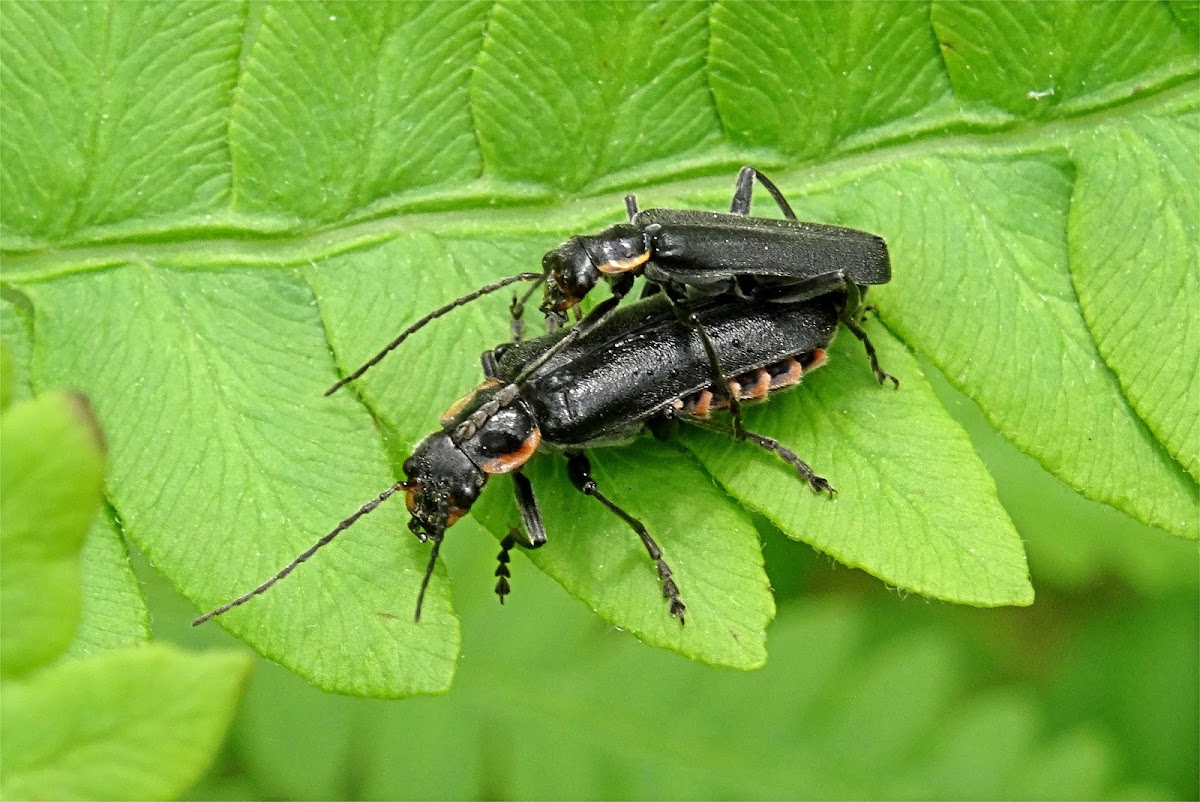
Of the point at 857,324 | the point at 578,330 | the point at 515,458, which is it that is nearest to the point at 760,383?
the point at 857,324

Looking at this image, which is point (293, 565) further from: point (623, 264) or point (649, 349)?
point (649, 349)

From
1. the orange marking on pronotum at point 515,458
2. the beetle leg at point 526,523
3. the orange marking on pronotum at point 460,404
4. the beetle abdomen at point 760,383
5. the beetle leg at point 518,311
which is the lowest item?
the beetle leg at point 526,523

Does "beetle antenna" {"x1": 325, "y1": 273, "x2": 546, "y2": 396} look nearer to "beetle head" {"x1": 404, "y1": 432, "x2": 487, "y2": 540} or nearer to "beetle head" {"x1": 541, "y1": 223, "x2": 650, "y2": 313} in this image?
"beetle head" {"x1": 541, "y1": 223, "x2": 650, "y2": 313}

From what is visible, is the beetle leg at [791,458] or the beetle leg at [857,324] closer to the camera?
the beetle leg at [791,458]

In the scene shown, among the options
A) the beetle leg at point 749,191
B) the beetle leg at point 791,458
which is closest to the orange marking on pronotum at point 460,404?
the beetle leg at point 791,458

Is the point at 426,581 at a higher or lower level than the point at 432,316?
lower

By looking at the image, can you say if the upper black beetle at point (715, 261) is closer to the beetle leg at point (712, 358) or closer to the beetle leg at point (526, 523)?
the beetle leg at point (712, 358)
